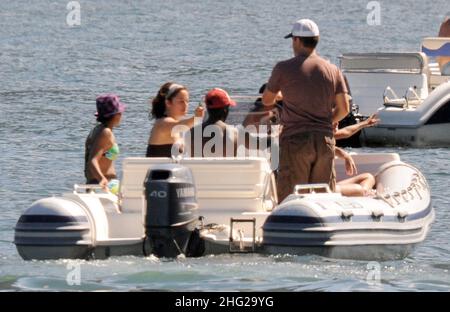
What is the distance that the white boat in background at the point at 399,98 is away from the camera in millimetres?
18766

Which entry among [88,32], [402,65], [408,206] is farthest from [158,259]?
[88,32]

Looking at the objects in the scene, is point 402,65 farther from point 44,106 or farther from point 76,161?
point 44,106

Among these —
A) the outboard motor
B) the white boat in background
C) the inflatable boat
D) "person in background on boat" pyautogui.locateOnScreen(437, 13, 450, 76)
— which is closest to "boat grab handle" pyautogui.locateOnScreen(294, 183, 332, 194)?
the inflatable boat

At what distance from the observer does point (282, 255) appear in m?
10.2

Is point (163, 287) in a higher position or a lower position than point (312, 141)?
lower

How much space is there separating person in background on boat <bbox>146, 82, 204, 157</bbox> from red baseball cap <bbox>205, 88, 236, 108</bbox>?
0.22 meters

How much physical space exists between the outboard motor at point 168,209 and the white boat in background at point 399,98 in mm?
8851

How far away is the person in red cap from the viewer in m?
10.7

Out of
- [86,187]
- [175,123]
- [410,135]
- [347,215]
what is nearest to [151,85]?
[410,135]

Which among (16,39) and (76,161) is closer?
(76,161)

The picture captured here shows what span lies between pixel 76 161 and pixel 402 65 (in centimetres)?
412

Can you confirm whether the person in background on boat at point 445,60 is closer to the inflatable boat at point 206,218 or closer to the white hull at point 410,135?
the white hull at point 410,135

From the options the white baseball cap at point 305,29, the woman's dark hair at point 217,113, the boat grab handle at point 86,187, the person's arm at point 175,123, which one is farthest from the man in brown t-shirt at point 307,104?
the boat grab handle at point 86,187

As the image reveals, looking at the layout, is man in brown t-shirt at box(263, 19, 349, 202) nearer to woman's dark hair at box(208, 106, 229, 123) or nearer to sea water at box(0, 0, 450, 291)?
woman's dark hair at box(208, 106, 229, 123)
